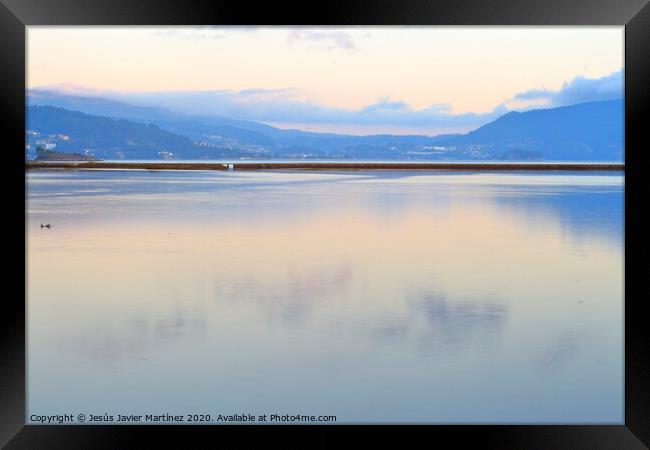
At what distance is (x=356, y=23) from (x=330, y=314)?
278 centimetres

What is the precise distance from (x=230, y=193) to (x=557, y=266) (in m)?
11.1

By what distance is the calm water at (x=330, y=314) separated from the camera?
172 inches

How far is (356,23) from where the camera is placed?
12.1 ft

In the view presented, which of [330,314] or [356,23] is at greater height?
[356,23]

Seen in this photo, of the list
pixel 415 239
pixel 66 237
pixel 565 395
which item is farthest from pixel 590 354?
pixel 66 237

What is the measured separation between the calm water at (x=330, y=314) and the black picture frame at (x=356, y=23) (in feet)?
1.62

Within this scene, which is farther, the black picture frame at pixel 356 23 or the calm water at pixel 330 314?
the calm water at pixel 330 314

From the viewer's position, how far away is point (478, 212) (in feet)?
45.6

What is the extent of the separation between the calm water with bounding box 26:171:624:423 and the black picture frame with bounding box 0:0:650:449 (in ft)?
1.62

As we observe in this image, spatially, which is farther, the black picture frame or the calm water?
the calm water

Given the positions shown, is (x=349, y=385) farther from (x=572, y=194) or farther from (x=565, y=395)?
(x=572, y=194)

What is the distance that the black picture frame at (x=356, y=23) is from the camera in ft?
11.6

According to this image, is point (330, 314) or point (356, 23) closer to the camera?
point (356, 23)

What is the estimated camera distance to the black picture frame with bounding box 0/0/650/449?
11.6 feet
